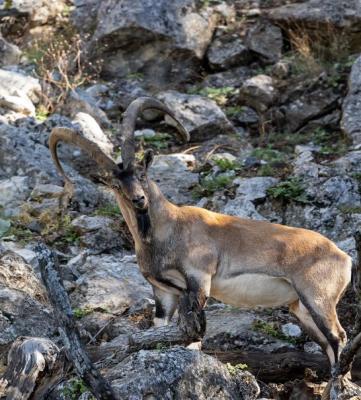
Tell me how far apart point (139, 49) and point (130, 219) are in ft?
31.5

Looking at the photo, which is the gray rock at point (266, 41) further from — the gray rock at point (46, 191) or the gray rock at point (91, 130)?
the gray rock at point (46, 191)

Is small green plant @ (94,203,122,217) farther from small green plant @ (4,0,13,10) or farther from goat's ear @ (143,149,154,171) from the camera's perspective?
small green plant @ (4,0,13,10)

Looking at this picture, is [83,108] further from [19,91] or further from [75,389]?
[75,389]

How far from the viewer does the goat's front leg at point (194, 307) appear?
27.8 feet

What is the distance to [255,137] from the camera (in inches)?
644

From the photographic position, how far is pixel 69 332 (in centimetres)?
684

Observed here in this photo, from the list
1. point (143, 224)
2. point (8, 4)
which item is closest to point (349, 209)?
point (143, 224)

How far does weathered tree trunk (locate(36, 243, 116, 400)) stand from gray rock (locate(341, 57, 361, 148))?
895cm

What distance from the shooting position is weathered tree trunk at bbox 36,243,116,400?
6.77 meters

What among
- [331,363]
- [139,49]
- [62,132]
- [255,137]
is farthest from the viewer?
[139,49]

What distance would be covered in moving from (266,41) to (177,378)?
38.5 ft

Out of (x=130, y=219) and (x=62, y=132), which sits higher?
(x=62, y=132)

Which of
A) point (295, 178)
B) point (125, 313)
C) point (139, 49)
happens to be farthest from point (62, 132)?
point (139, 49)

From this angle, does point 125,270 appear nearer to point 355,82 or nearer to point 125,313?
point 125,313
